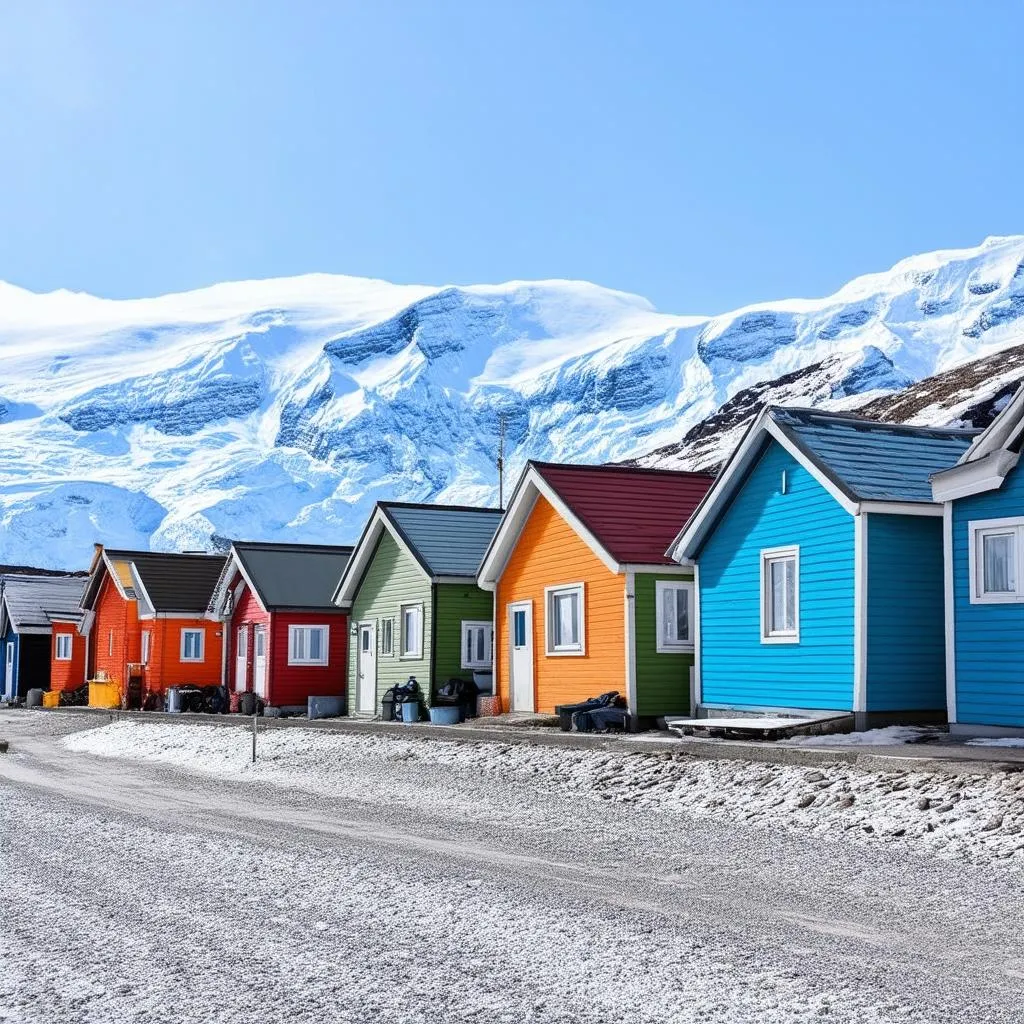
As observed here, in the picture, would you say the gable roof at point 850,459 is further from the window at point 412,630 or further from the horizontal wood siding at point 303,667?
the horizontal wood siding at point 303,667

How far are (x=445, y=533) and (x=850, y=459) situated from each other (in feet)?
47.7

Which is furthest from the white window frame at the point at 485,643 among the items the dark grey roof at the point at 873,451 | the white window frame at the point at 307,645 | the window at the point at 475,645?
the dark grey roof at the point at 873,451

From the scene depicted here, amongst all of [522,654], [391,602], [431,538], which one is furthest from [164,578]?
[522,654]

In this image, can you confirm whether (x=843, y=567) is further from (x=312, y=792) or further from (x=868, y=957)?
(x=868, y=957)

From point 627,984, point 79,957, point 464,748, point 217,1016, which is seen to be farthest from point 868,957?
point 464,748

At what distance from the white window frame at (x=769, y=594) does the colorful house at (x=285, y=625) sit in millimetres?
17733

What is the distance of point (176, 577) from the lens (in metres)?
47.7

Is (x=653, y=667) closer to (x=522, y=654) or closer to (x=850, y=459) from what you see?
(x=522, y=654)

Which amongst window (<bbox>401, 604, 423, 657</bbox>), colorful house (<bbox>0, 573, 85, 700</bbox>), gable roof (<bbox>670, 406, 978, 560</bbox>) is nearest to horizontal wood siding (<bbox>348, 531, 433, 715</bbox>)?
window (<bbox>401, 604, 423, 657</bbox>)

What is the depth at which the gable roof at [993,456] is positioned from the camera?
60.8 ft

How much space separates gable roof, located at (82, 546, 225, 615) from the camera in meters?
46.2

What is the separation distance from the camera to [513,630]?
30094mm

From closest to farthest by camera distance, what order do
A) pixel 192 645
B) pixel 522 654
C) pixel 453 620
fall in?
pixel 522 654
pixel 453 620
pixel 192 645

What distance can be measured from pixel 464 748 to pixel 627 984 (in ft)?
50.3
